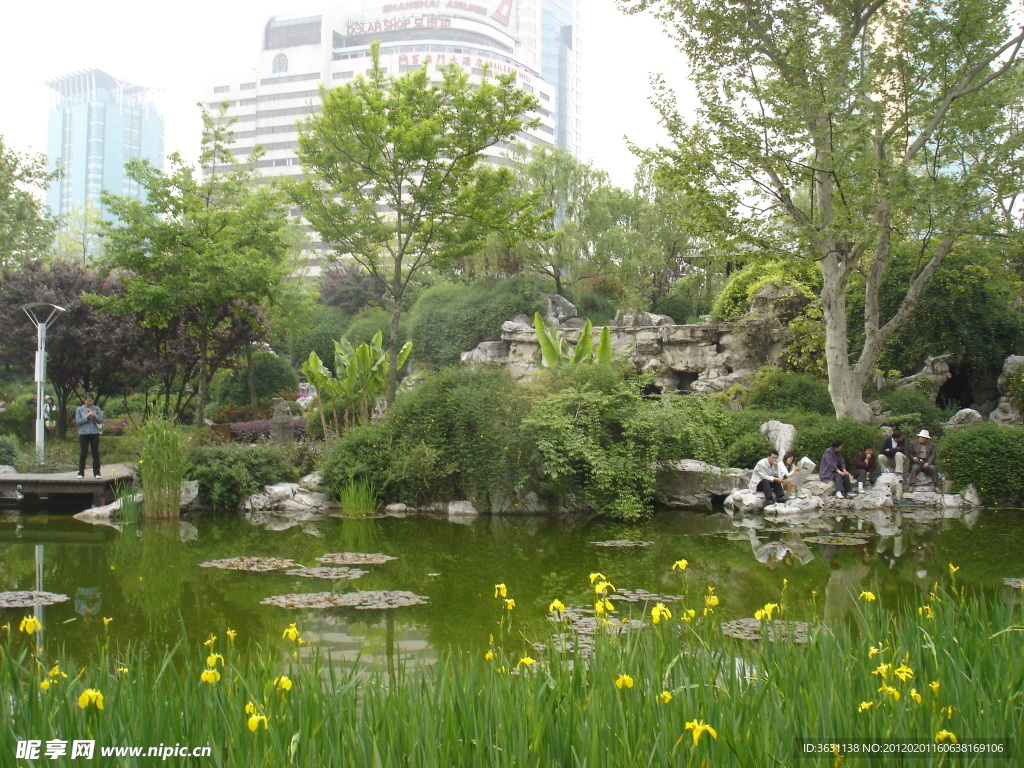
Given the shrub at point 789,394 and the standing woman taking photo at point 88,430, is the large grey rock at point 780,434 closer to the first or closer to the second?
the shrub at point 789,394

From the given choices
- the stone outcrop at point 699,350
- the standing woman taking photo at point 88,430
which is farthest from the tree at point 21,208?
the stone outcrop at point 699,350

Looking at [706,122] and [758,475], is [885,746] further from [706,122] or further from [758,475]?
[706,122]

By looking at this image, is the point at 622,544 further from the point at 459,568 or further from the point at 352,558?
the point at 352,558

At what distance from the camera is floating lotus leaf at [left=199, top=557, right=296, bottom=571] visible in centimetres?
839

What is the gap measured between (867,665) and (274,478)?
11.6 metres

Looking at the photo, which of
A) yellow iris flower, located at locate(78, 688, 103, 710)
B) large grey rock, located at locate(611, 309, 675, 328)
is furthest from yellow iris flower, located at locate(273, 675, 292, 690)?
large grey rock, located at locate(611, 309, 675, 328)

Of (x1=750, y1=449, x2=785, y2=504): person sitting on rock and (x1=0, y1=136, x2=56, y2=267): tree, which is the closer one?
(x1=750, y1=449, x2=785, y2=504): person sitting on rock

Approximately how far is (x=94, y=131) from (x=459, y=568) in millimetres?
160279

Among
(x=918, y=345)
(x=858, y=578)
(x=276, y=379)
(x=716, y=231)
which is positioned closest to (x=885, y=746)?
(x=858, y=578)

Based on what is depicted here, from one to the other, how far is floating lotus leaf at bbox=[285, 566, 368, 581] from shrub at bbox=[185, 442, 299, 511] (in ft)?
16.6

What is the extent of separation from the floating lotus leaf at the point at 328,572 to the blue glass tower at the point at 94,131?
149051 mm

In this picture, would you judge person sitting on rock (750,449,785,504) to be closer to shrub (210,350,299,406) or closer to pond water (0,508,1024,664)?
pond water (0,508,1024,664)

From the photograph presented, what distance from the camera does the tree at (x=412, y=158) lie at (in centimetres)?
1656

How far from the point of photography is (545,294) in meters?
25.9
